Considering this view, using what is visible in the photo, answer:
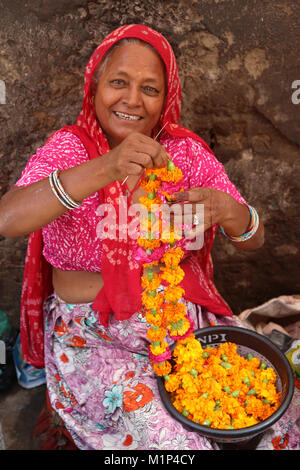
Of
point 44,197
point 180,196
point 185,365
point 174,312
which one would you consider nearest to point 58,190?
point 44,197

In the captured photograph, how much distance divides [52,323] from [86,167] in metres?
1.04

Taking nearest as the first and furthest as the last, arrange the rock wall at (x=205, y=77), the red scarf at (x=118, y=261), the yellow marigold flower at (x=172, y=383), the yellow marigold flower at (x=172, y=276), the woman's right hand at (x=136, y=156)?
the woman's right hand at (x=136, y=156) < the yellow marigold flower at (x=172, y=276) < the yellow marigold flower at (x=172, y=383) < the red scarf at (x=118, y=261) < the rock wall at (x=205, y=77)

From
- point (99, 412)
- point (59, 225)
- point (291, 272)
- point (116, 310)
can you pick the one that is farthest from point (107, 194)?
point (291, 272)

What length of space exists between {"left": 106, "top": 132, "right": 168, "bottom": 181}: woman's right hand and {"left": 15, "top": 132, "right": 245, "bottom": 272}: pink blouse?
378 mm

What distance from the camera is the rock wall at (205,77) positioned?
103 inches

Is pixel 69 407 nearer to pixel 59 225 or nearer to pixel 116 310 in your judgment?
pixel 116 310

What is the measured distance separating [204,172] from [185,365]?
0.92 metres

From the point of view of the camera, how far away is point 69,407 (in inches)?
84.6

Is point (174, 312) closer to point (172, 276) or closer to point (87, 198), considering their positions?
point (172, 276)

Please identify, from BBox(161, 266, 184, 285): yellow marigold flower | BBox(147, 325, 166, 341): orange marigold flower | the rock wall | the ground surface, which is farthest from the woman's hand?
the ground surface

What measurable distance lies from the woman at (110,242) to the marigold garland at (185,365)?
100 mm

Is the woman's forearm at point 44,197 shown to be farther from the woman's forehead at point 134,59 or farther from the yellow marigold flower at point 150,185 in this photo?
the woman's forehead at point 134,59

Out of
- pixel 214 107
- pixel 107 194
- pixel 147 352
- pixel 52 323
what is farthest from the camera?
pixel 214 107

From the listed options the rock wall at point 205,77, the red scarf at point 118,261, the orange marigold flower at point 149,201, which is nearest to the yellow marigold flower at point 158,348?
the red scarf at point 118,261
